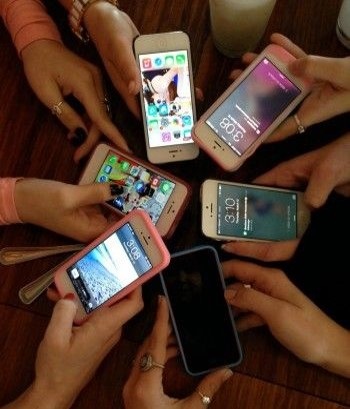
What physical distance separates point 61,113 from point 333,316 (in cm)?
46

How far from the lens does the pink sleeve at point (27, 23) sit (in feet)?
2.29

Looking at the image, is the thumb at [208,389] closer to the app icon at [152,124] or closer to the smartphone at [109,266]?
the smartphone at [109,266]

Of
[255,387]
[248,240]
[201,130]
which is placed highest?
[201,130]

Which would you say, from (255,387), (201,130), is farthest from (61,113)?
(255,387)

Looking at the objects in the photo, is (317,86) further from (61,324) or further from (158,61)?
(61,324)

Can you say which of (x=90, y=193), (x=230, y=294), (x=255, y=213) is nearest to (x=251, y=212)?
(x=255, y=213)

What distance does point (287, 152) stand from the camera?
690 millimetres

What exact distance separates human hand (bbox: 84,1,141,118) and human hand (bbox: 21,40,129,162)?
3 cm

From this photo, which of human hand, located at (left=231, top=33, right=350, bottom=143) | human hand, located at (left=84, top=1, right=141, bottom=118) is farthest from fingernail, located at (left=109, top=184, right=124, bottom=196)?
human hand, located at (left=231, top=33, right=350, bottom=143)

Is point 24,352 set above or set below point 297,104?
below

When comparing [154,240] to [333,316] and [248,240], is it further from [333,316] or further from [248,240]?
[333,316]

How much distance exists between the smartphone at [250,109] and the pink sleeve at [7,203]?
257 mm

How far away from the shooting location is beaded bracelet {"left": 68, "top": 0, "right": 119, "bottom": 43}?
0.70 meters

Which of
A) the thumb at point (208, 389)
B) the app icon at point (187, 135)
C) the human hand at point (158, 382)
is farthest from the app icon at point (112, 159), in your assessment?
the thumb at point (208, 389)
